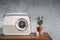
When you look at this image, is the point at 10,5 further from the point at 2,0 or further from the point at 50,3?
the point at 50,3

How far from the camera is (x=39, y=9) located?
2414 mm

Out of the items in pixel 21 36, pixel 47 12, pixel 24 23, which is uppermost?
pixel 47 12

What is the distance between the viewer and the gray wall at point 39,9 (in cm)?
240

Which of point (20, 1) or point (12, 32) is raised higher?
point (20, 1)

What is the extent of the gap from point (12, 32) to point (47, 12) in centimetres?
66

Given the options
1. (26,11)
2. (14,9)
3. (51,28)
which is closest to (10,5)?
(14,9)

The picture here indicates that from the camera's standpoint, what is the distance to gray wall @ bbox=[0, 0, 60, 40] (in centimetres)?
240

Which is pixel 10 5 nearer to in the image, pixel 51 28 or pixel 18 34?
pixel 18 34

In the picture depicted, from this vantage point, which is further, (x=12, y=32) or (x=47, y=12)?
(x=47, y=12)

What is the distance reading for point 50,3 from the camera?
2418mm

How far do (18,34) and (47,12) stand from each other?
24.0 inches

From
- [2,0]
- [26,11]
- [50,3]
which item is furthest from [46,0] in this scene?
[2,0]

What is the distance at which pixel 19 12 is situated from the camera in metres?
2.41

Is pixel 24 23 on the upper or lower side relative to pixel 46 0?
lower
